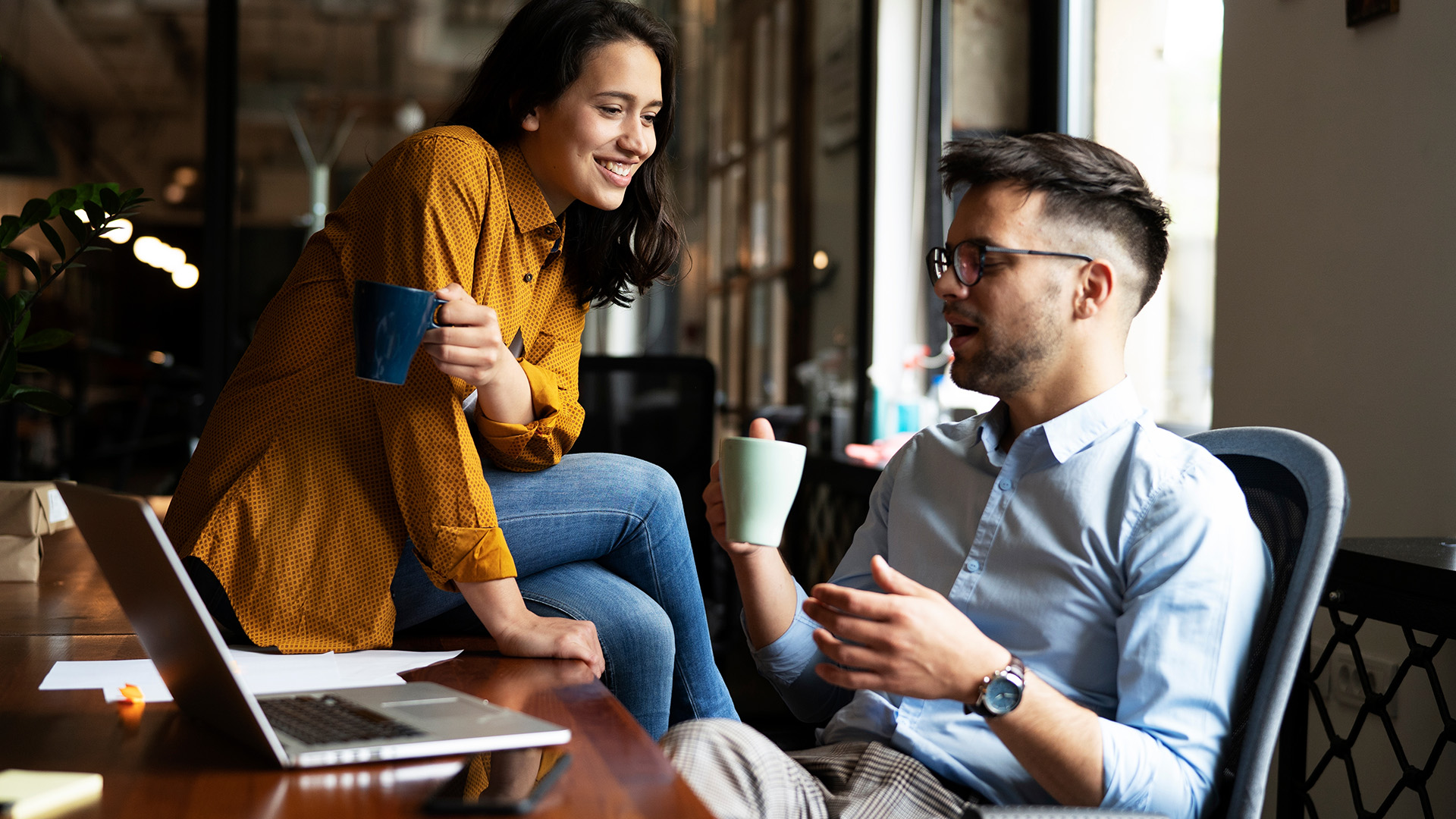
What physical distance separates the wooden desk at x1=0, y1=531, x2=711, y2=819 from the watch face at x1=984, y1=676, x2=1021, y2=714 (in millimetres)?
271

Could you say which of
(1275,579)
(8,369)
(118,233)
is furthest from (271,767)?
(118,233)

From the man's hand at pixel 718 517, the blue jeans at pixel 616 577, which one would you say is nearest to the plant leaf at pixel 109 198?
the blue jeans at pixel 616 577

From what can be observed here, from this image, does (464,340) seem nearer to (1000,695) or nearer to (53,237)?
(1000,695)

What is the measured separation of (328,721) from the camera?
78cm

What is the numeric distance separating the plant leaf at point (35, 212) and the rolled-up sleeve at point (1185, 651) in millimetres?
1431

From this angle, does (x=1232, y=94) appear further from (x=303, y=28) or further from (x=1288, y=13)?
(x=303, y=28)

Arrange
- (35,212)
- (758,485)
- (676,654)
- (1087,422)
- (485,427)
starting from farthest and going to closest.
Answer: (35,212), (676,654), (485,427), (1087,422), (758,485)

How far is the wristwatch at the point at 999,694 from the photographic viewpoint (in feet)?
2.85

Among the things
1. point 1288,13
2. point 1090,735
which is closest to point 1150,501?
point 1090,735

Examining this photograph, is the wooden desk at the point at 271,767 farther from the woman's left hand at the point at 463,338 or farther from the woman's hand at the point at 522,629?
the woman's left hand at the point at 463,338

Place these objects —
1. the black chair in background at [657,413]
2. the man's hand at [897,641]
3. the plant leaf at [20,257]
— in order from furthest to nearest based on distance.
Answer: the black chair in background at [657,413] → the plant leaf at [20,257] → the man's hand at [897,641]

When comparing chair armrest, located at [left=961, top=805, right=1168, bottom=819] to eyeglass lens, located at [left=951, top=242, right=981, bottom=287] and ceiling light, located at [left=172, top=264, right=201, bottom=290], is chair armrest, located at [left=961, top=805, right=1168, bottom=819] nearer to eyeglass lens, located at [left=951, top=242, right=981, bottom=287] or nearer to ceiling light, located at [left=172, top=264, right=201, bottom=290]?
eyeglass lens, located at [left=951, top=242, right=981, bottom=287]

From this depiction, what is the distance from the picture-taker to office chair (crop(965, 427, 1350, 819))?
34.3 inches

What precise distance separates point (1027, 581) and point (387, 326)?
0.63 m
